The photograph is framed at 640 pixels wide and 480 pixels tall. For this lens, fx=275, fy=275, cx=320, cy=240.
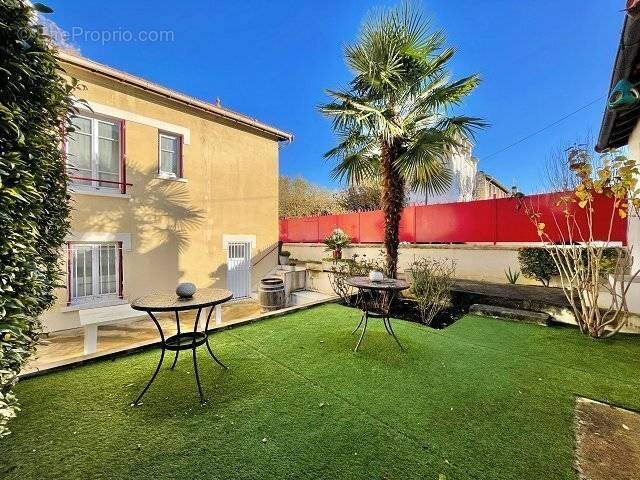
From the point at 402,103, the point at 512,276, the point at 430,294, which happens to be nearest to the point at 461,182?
the point at 512,276

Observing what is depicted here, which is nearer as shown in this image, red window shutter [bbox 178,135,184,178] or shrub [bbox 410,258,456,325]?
shrub [bbox 410,258,456,325]

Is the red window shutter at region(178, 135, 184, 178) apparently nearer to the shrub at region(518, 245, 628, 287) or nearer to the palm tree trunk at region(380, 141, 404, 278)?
the palm tree trunk at region(380, 141, 404, 278)

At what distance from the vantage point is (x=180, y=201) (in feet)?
27.7

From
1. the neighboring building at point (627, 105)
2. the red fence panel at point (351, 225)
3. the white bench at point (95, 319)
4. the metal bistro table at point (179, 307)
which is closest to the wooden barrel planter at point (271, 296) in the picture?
the white bench at point (95, 319)

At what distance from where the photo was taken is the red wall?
7066 millimetres

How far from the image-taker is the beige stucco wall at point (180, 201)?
7.02 metres

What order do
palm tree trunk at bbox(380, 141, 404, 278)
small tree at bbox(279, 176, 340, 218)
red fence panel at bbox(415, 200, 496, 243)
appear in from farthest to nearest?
small tree at bbox(279, 176, 340, 218) < red fence panel at bbox(415, 200, 496, 243) < palm tree trunk at bbox(380, 141, 404, 278)

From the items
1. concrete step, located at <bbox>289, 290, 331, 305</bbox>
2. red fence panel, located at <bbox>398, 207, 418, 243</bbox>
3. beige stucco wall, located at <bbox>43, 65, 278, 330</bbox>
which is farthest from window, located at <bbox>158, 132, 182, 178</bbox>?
red fence panel, located at <bbox>398, 207, 418, 243</bbox>

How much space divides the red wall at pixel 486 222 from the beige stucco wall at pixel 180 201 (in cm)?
448

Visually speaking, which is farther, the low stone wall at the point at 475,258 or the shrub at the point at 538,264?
the low stone wall at the point at 475,258

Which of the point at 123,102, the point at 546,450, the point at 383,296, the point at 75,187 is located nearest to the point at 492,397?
the point at 546,450

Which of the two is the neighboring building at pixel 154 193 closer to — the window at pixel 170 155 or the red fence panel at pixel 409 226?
the window at pixel 170 155

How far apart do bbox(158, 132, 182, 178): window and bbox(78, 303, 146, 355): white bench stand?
4.26 metres

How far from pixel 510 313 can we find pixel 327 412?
4.71m
